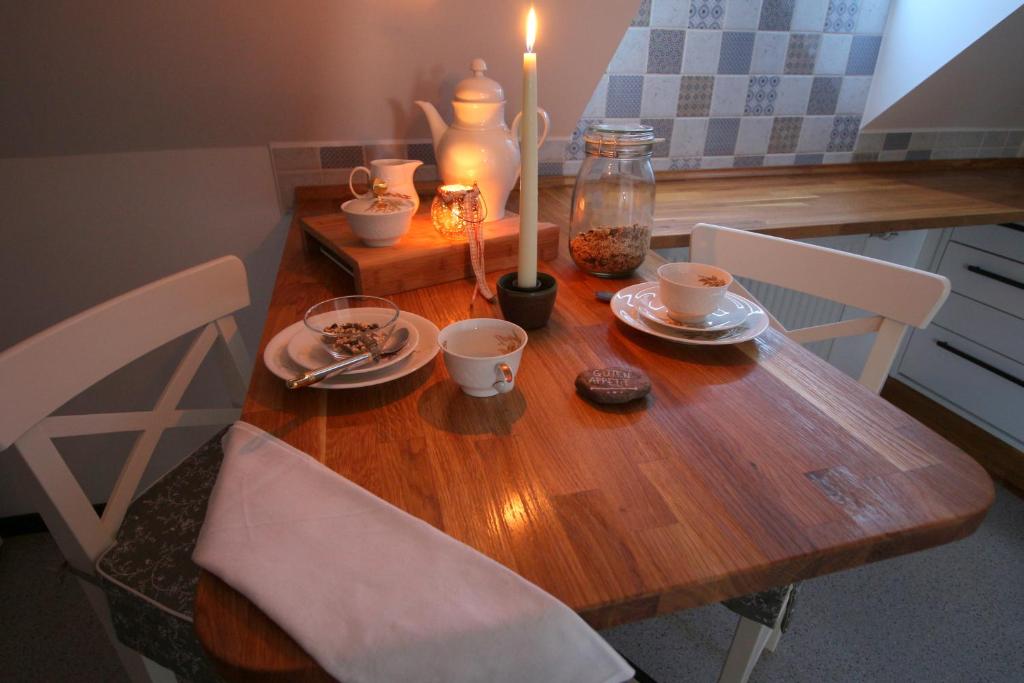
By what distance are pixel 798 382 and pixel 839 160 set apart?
158 cm

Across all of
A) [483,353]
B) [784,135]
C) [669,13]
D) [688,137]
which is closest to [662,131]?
[688,137]

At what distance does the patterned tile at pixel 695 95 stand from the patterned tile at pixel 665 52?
5 centimetres

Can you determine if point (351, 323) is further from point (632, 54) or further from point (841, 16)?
point (841, 16)

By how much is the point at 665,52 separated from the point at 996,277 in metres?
1.24

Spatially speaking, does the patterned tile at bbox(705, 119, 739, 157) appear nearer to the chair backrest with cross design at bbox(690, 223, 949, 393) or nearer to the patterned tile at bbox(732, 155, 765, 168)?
the patterned tile at bbox(732, 155, 765, 168)

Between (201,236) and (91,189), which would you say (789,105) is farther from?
(91,189)

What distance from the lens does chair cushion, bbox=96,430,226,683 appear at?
74 centimetres

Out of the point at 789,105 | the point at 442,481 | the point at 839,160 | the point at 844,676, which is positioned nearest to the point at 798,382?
the point at 442,481

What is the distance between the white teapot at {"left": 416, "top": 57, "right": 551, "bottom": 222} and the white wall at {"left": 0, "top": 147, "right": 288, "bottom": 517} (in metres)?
0.59

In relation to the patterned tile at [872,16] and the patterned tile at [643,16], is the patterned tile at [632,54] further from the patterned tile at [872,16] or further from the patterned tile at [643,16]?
the patterned tile at [872,16]

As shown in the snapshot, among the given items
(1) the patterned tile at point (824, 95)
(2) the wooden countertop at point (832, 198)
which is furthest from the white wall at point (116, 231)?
(1) the patterned tile at point (824, 95)

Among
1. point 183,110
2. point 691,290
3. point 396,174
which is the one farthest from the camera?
point 183,110

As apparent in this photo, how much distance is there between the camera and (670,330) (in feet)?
2.67

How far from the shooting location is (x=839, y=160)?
6.37ft
